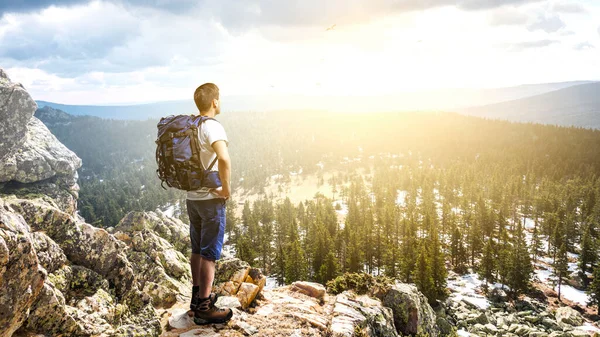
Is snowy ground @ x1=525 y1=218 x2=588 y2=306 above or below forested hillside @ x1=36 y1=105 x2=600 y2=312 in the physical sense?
below

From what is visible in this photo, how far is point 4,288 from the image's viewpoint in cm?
523

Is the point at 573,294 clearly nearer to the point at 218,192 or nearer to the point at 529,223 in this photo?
the point at 529,223

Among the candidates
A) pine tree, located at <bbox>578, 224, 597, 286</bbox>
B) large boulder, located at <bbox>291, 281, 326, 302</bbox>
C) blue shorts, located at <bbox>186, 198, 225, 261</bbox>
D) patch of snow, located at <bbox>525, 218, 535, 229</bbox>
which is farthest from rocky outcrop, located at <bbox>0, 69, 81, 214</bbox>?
patch of snow, located at <bbox>525, 218, 535, 229</bbox>

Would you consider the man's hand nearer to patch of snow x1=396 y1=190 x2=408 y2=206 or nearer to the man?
the man

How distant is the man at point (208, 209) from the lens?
6.56 m

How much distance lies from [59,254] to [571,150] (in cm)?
23344

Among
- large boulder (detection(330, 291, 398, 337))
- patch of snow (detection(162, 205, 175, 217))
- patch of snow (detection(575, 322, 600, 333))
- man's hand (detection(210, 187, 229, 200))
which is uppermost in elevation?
man's hand (detection(210, 187, 229, 200))

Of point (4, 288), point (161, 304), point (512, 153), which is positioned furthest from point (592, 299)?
point (512, 153)

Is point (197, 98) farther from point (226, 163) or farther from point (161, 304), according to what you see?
point (161, 304)

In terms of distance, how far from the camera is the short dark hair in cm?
701

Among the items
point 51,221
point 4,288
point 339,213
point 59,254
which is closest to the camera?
point 4,288

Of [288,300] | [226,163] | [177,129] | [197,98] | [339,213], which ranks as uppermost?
[197,98]

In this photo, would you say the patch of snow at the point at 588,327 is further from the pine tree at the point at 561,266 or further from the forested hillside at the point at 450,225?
the pine tree at the point at 561,266

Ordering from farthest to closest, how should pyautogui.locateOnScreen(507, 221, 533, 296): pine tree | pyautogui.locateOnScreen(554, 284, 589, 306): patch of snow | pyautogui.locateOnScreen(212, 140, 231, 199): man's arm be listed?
pyautogui.locateOnScreen(554, 284, 589, 306): patch of snow, pyautogui.locateOnScreen(507, 221, 533, 296): pine tree, pyautogui.locateOnScreen(212, 140, 231, 199): man's arm
